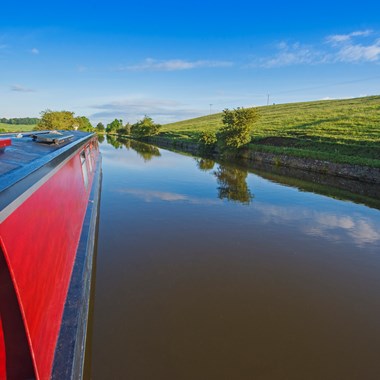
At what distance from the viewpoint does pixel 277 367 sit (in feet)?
9.86

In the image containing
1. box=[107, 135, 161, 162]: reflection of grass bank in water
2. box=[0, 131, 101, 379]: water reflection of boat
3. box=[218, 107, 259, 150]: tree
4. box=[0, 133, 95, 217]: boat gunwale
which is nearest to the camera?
box=[0, 131, 101, 379]: water reflection of boat

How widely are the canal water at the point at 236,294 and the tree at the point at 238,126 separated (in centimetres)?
1623

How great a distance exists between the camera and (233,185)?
1291 cm

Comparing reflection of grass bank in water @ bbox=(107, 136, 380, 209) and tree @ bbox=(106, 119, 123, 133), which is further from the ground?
tree @ bbox=(106, 119, 123, 133)

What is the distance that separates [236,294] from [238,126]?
21.1 metres

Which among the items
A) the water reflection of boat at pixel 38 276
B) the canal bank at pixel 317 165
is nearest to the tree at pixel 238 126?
the canal bank at pixel 317 165

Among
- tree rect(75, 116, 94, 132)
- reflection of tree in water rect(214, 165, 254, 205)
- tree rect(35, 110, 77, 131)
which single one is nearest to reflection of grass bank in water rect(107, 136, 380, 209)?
reflection of tree in water rect(214, 165, 254, 205)

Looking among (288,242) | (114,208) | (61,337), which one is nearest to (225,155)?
(114,208)

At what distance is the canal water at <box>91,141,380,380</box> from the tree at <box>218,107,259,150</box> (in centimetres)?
1623

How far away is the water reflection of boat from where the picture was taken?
72.1 inches

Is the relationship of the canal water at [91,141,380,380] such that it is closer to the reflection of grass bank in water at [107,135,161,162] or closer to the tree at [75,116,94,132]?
the reflection of grass bank in water at [107,135,161,162]

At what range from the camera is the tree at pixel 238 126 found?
23969 mm

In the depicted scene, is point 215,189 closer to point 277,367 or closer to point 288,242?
point 288,242

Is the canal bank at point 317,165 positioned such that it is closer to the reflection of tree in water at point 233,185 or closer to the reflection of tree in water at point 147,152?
the reflection of tree in water at point 233,185
